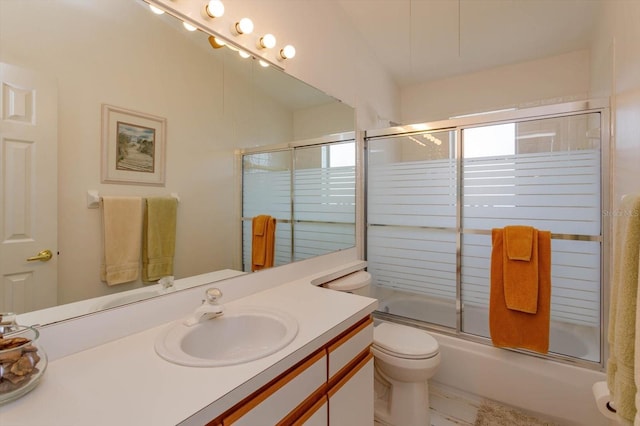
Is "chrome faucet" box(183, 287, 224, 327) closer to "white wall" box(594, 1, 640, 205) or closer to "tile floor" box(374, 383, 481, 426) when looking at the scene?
"tile floor" box(374, 383, 481, 426)

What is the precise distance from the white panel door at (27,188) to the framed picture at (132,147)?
14cm

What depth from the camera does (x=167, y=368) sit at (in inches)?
30.7

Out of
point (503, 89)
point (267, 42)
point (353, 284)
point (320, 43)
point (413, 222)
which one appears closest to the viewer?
point (267, 42)

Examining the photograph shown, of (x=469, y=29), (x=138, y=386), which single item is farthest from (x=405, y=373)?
(x=469, y=29)

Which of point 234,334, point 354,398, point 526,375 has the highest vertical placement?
point 234,334

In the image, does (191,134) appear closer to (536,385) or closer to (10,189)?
(10,189)

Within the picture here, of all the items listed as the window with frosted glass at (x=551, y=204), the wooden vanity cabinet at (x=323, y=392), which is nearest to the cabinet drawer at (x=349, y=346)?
the wooden vanity cabinet at (x=323, y=392)

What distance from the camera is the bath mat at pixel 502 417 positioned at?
5.64ft

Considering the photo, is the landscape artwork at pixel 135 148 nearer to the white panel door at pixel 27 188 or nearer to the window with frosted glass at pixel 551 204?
the white panel door at pixel 27 188

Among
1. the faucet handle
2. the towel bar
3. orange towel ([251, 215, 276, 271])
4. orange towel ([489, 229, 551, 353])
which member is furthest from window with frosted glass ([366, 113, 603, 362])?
the towel bar

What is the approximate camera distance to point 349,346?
1159 mm

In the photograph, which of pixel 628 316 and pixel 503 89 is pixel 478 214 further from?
pixel 503 89

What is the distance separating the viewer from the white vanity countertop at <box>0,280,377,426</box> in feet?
1.98

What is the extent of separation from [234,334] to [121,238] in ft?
1.78
